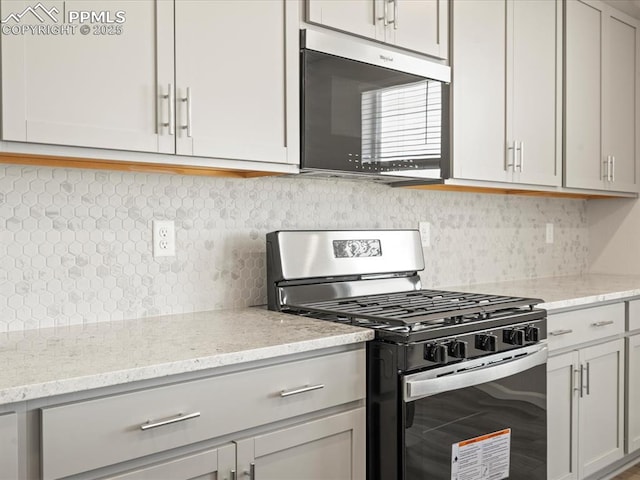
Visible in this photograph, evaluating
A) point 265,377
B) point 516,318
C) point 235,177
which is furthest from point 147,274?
point 516,318

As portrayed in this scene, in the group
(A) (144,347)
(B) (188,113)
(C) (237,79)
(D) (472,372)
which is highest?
(C) (237,79)

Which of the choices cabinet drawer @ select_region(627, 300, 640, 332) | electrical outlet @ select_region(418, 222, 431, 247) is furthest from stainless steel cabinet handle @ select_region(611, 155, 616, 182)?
electrical outlet @ select_region(418, 222, 431, 247)

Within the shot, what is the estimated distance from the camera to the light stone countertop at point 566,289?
8.24ft

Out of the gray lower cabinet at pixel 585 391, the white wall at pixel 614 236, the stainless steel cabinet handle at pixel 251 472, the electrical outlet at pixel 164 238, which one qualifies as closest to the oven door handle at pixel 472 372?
the gray lower cabinet at pixel 585 391

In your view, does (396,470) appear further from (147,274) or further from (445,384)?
(147,274)

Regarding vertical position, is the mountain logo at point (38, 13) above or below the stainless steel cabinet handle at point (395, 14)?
below

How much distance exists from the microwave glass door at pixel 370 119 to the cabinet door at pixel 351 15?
0.37ft

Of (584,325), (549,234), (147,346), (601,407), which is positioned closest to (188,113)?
(147,346)

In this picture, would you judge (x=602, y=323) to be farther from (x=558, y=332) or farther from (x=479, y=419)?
(x=479, y=419)

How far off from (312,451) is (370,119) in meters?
1.13

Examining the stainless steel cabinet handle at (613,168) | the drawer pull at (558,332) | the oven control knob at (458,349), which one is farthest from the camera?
the stainless steel cabinet handle at (613,168)

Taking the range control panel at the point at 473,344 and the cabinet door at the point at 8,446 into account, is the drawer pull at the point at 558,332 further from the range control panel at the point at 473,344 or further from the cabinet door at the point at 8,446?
the cabinet door at the point at 8,446

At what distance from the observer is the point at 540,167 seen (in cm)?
294

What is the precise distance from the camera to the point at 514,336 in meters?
2.05
